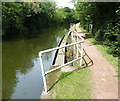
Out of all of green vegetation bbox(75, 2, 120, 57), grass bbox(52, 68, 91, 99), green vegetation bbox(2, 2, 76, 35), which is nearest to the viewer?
grass bbox(52, 68, 91, 99)

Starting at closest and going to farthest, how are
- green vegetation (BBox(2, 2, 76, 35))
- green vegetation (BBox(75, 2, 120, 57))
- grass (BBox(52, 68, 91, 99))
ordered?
grass (BBox(52, 68, 91, 99))
green vegetation (BBox(75, 2, 120, 57))
green vegetation (BBox(2, 2, 76, 35))

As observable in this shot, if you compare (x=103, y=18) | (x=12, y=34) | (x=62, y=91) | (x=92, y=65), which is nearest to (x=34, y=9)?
(x=12, y=34)

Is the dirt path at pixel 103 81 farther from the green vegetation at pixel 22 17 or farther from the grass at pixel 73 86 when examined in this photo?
the green vegetation at pixel 22 17

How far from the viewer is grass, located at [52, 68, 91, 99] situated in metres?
4.36

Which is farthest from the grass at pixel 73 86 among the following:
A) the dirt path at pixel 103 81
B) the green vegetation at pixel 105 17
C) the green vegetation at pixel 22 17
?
the green vegetation at pixel 22 17

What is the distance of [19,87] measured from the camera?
6.28 meters

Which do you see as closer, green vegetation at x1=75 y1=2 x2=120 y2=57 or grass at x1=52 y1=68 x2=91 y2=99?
grass at x1=52 y1=68 x2=91 y2=99

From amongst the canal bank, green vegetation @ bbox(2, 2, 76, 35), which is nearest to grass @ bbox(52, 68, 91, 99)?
the canal bank

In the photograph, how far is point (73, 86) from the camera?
490 cm

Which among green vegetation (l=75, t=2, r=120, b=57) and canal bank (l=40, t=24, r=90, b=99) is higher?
green vegetation (l=75, t=2, r=120, b=57)

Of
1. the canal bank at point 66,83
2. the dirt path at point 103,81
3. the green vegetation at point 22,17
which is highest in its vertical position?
the green vegetation at point 22,17

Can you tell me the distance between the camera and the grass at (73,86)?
14.3ft

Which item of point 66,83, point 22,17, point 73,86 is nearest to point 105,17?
point 66,83

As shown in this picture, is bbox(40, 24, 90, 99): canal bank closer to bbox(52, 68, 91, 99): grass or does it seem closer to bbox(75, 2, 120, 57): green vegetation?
bbox(52, 68, 91, 99): grass
